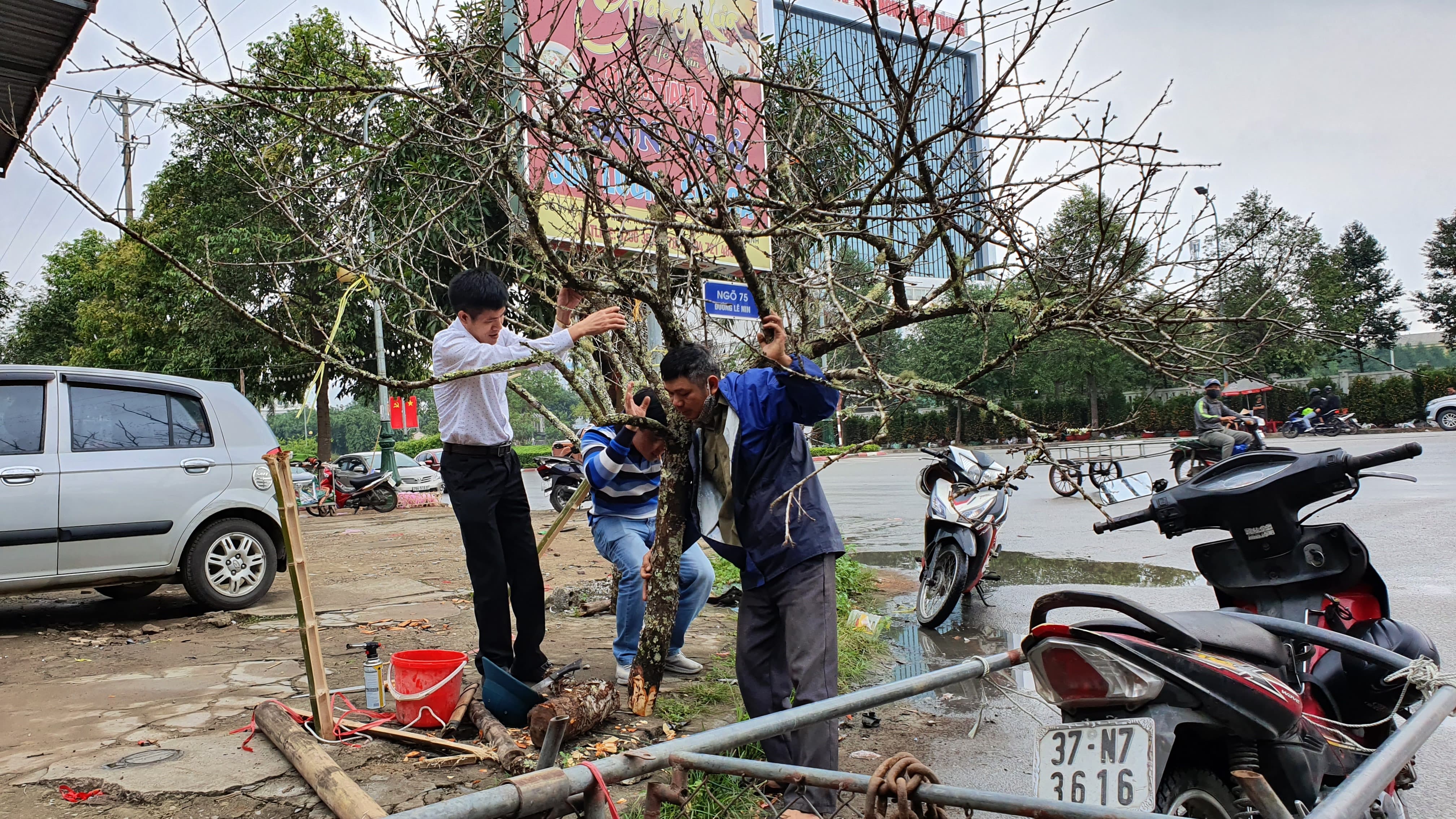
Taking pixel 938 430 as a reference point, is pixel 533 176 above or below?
above

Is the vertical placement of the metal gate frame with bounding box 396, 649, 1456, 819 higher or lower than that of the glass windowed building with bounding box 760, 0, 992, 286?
lower

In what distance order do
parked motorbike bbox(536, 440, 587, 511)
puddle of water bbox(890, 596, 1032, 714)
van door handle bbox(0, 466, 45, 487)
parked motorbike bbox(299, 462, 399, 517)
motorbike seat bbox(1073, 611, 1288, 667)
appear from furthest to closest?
parked motorbike bbox(299, 462, 399, 517), parked motorbike bbox(536, 440, 587, 511), van door handle bbox(0, 466, 45, 487), puddle of water bbox(890, 596, 1032, 714), motorbike seat bbox(1073, 611, 1288, 667)

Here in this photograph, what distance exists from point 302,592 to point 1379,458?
3.58 m

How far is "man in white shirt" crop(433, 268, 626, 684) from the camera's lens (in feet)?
12.5

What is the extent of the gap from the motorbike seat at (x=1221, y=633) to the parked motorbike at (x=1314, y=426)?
24.9 m

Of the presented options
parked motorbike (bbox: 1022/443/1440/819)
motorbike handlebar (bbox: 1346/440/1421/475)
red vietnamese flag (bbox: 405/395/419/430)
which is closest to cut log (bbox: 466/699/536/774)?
parked motorbike (bbox: 1022/443/1440/819)

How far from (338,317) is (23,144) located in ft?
4.17

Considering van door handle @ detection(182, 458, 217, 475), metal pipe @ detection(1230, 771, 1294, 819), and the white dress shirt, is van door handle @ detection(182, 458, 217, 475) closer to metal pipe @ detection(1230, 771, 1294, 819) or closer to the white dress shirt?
the white dress shirt

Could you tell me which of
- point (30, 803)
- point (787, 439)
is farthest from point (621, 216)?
point (30, 803)

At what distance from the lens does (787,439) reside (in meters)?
3.12

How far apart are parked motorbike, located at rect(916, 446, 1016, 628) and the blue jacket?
2.49 meters

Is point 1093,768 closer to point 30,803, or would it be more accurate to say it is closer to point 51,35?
point 30,803

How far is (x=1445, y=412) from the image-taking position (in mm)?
23125

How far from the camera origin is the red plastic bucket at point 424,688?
3555mm
